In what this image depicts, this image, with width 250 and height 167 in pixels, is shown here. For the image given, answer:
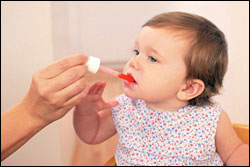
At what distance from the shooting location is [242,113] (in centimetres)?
168

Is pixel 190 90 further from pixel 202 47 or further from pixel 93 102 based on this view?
pixel 93 102

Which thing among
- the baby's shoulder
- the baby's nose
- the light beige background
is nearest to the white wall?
the light beige background

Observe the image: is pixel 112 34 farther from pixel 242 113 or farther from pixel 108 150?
pixel 242 113

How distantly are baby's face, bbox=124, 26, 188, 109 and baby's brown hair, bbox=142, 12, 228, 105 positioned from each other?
24 mm

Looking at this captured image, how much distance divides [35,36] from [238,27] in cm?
113

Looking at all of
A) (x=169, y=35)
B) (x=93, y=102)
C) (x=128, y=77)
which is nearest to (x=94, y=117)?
(x=93, y=102)

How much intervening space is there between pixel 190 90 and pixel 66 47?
612 millimetres

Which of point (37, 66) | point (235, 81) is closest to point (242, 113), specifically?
point (235, 81)

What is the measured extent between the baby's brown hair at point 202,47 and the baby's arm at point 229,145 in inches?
4.7

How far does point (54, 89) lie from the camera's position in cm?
59

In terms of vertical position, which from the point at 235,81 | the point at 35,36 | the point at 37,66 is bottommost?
the point at 235,81

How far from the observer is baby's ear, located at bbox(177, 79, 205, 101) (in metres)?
0.84

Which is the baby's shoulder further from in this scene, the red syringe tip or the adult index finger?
the adult index finger

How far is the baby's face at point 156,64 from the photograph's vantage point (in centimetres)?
79
